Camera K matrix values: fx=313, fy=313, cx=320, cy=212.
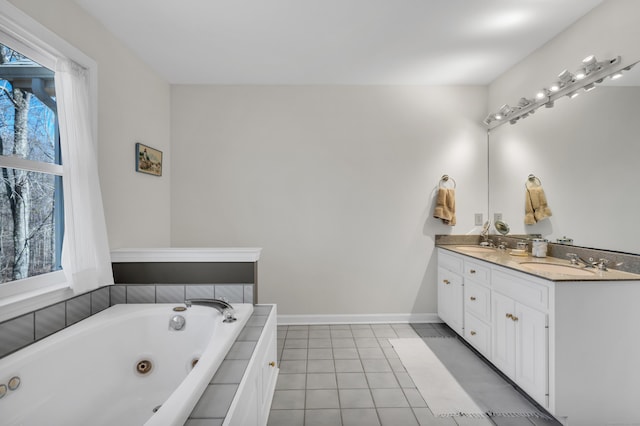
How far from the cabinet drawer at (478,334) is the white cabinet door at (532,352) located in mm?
344

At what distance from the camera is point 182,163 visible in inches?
129

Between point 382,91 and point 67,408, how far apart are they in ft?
11.2

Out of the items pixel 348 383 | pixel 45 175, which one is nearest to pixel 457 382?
pixel 348 383

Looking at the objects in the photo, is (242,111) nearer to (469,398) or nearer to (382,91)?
(382,91)

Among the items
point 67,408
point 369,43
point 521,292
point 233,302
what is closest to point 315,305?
point 233,302

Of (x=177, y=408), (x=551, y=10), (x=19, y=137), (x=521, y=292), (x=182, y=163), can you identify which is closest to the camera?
(x=177, y=408)

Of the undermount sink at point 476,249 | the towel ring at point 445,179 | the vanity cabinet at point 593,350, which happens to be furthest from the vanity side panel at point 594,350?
the towel ring at point 445,179

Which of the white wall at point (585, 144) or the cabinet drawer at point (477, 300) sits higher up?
the white wall at point (585, 144)

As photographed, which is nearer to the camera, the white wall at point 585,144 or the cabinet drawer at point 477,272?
the white wall at point 585,144

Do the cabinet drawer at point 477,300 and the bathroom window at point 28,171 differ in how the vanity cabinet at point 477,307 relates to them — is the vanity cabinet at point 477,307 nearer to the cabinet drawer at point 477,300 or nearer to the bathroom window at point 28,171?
the cabinet drawer at point 477,300

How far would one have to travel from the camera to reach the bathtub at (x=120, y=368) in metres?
1.25

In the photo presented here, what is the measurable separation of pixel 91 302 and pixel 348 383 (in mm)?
1753

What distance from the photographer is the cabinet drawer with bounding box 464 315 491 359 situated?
7.63 feet

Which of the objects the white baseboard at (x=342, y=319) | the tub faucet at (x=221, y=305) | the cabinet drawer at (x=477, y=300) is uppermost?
the tub faucet at (x=221, y=305)
